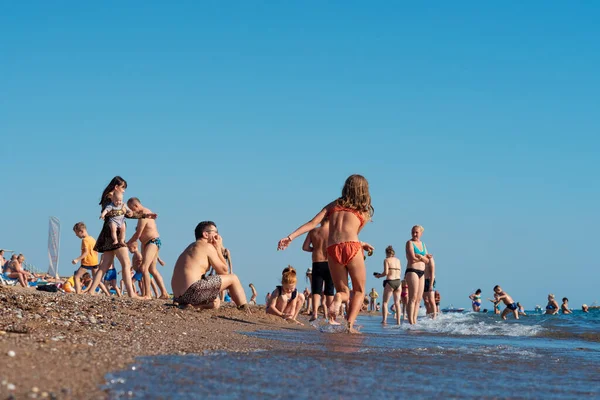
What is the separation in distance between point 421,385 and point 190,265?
5.99 metres

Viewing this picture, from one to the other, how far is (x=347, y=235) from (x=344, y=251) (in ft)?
0.61

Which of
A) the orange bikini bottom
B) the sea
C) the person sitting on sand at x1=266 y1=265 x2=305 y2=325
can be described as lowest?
the sea

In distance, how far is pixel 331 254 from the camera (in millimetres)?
8266

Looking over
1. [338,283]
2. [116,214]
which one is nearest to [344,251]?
[338,283]

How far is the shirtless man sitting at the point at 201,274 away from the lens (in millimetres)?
9703

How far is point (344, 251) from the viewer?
26.8 ft

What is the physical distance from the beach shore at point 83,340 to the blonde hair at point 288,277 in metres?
1.93

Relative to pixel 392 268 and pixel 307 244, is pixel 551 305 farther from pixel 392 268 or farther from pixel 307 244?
pixel 307 244

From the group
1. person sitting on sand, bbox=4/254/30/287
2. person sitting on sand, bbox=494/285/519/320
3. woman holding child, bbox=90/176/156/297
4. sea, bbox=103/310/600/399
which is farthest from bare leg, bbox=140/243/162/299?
person sitting on sand, bbox=494/285/519/320

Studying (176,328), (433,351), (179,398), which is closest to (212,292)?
(176,328)

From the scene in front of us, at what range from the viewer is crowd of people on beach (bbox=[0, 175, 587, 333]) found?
327 inches

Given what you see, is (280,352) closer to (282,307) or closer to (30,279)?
(282,307)


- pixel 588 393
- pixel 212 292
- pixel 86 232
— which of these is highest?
pixel 86 232

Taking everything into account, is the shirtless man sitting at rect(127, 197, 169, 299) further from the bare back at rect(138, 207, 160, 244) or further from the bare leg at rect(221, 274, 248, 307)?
the bare leg at rect(221, 274, 248, 307)
